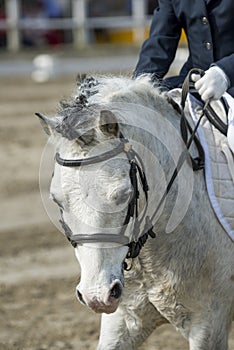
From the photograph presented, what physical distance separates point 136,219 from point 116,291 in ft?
0.96

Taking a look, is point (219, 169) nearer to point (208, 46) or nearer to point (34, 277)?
point (208, 46)

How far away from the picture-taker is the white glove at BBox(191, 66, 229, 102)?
12.5ft

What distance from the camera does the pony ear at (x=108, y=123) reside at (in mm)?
3316

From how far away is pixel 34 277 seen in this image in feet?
22.5

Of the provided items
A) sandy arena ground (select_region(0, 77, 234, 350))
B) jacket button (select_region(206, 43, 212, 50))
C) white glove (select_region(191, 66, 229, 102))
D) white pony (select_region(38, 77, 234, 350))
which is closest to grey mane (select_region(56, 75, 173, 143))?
white pony (select_region(38, 77, 234, 350))

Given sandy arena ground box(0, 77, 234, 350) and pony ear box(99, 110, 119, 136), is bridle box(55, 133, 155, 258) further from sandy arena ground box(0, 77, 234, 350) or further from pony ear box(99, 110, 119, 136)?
sandy arena ground box(0, 77, 234, 350)

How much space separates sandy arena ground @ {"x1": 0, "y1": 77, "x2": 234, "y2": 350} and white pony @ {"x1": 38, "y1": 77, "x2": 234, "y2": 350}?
43 centimetres

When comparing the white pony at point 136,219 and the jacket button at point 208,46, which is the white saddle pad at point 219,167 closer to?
the white pony at point 136,219

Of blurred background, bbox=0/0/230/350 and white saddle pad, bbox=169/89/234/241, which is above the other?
white saddle pad, bbox=169/89/234/241

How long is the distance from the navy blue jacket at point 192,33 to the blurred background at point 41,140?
0.20 m

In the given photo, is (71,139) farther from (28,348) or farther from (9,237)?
(9,237)

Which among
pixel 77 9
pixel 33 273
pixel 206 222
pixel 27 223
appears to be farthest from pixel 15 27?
pixel 206 222

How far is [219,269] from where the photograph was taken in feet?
12.7

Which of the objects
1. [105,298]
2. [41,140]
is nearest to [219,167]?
[105,298]
